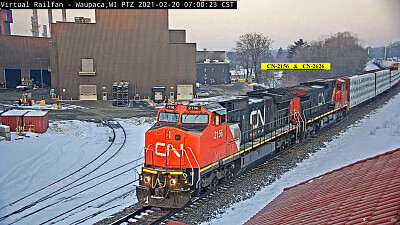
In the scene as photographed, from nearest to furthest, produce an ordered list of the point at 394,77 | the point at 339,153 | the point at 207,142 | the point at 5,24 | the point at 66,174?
the point at 207,142
the point at 66,174
the point at 339,153
the point at 394,77
the point at 5,24

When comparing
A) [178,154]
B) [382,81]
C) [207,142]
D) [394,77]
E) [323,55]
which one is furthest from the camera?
[394,77]

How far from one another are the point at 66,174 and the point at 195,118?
18.4 ft

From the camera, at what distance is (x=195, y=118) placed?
29.8ft

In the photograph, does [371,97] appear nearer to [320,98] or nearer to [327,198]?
[320,98]

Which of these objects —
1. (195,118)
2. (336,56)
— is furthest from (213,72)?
(195,118)

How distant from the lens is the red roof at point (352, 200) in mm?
3007

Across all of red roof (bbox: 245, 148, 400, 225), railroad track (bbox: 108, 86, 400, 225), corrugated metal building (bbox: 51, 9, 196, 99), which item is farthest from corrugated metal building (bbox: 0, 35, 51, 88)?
red roof (bbox: 245, 148, 400, 225)

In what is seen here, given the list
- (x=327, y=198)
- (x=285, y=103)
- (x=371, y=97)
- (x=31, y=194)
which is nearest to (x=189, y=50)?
(x=371, y=97)

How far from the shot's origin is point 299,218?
3.94 m

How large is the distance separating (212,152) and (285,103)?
247 inches

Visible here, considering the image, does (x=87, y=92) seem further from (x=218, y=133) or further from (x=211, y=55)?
(x=211, y=55)

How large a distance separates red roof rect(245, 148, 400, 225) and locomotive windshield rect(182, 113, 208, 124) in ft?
11.1

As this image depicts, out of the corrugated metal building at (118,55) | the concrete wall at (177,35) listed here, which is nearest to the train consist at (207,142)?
the corrugated metal building at (118,55)

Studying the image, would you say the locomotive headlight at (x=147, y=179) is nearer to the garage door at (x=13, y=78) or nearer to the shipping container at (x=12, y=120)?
the shipping container at (x=12, y=120)
